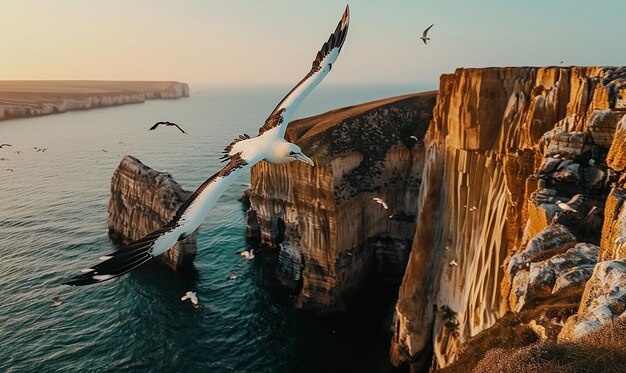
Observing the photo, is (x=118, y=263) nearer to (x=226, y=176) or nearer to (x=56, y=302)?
(x=226, y=176)

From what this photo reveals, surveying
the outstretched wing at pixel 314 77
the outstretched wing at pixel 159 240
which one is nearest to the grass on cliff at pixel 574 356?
the outstretched wing at pixel 159 240

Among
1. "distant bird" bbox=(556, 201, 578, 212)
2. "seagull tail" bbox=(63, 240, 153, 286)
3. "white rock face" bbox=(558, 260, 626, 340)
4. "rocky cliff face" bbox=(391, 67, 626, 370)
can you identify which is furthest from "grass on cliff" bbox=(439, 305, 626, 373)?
"seagull tail" bbox=(63, 240, 153, 286)

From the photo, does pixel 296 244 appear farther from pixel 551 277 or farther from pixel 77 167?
pixel 77 167

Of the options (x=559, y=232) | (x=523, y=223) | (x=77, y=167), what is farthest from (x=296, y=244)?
(x=77, y=167)

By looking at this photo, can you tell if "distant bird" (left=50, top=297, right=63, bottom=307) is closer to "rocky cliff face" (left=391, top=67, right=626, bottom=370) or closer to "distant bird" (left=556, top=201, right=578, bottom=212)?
"rocky cliff face" (left=391, top=67, right=626, bottom=370)

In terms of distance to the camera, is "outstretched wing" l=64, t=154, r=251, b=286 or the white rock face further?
"outstretched wing" l=64, t=154, r=251, b=286

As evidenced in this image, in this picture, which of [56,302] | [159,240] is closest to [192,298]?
[56,302]

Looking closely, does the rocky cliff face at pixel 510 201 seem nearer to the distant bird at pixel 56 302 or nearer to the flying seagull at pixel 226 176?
the flying seagull at pixel 226 176
